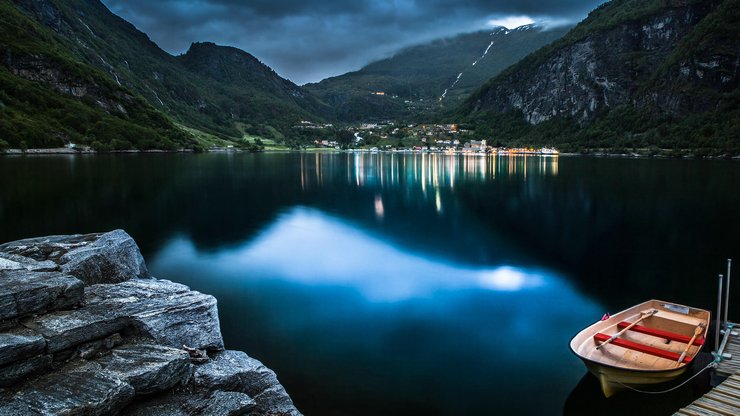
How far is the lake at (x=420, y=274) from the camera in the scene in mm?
12070

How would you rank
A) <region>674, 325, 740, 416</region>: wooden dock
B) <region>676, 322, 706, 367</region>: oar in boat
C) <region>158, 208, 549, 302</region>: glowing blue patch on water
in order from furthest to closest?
<region>158, 208, 549, 302</region>: glowing blue patch on water → <region>676, 322, 706, 367</region>: oar in boat → <region>674, 325, 740, 416</region>: wooden dock

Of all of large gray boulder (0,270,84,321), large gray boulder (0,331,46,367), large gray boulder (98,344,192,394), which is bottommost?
large gray boulder (98,344,192,394)

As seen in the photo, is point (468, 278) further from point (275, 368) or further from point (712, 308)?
point (275, 368)

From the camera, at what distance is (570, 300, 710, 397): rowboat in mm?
10969

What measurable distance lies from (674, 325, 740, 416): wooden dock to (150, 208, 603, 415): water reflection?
2.93 metres

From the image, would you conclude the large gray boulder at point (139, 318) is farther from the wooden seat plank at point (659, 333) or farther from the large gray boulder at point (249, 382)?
the wooden seat plank at point (659, 333)

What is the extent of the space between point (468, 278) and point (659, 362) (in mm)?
10422

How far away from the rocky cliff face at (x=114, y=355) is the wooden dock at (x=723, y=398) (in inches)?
334

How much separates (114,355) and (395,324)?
965 cm

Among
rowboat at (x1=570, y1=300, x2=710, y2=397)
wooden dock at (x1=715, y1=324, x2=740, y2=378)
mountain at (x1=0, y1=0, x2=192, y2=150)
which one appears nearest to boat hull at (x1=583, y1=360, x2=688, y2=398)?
rowboat at (x1=570, y1=300, x2=710, y2=397)

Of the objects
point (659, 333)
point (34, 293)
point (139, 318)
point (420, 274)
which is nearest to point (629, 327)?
point (659, 333)

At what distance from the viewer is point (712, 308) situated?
17.9 meters

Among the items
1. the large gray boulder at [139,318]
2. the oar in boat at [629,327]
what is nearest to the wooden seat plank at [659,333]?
the oar in boat at [629,327]

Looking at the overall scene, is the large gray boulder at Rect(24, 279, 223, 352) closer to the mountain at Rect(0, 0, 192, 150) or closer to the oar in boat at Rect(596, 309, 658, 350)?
the oar in boat at Rect(596, 309, 658, 350)
